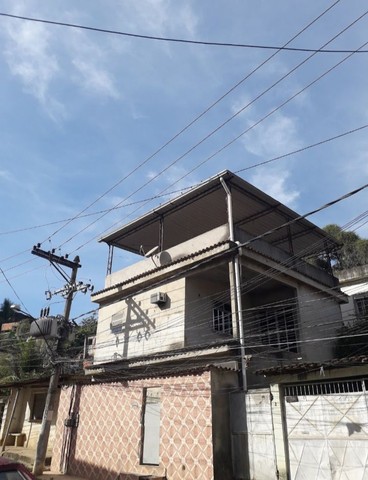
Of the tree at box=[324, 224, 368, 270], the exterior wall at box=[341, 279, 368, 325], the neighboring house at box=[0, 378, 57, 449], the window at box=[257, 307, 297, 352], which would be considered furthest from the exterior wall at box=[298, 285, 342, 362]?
the tree at box=[324, 224, 368, 270]

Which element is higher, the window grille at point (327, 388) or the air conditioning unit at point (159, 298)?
the air conditioning unit at point (159, 298)

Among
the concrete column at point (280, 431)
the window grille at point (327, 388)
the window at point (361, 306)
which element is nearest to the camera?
the window grille at point (327, 388)

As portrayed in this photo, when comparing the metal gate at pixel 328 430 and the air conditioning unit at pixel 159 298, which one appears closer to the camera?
the metal gate at pixel 328 430

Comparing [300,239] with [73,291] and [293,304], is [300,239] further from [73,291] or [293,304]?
[73,291]

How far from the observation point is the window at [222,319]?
15.2m

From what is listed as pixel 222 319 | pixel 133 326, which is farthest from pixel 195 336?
pixel 133 326

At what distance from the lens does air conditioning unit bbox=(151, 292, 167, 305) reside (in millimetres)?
15112

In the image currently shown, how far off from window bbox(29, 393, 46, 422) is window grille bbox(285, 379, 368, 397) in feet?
56.8

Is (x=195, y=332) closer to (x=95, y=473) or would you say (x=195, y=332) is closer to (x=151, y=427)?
(x=151, y=427)

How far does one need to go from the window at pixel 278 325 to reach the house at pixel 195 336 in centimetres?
5

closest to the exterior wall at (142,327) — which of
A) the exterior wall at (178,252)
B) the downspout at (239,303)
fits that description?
the exterior wall at (178,252)

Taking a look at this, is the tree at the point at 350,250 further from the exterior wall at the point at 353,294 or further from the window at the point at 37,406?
the window at the point at 37,406

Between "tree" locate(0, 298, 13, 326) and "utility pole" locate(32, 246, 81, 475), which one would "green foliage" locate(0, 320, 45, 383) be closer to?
"utility pole" locate(32, 246, 81, 475)

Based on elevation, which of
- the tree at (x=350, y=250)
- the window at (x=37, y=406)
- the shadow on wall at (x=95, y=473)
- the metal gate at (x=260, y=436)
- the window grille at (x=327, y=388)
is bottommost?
the shadow on wall at (x=95, y=473)
